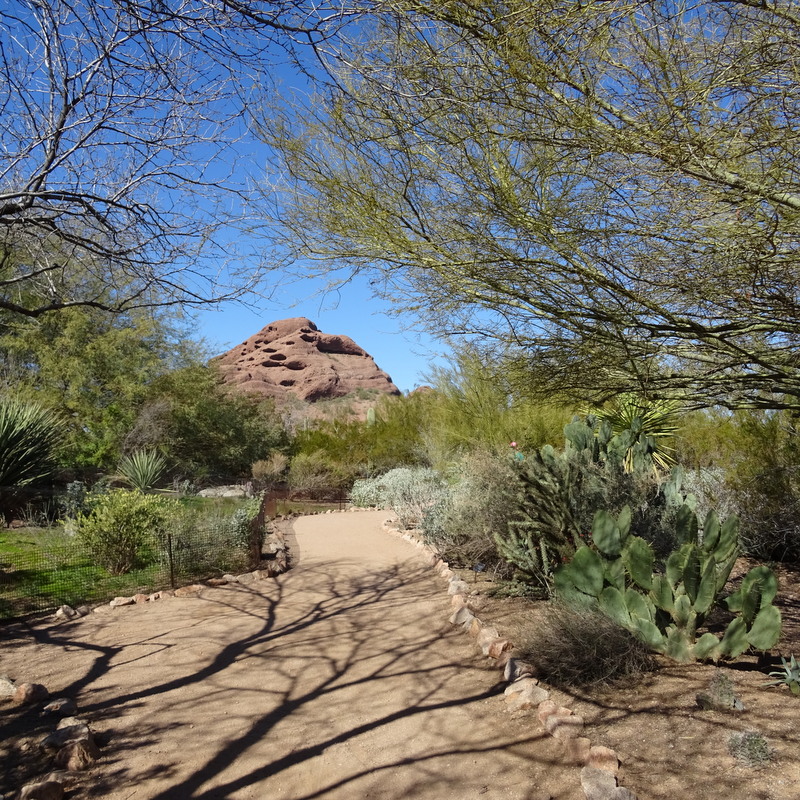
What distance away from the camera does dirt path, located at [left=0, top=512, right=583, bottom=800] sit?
3398 mm

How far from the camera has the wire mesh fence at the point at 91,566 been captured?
7039mm

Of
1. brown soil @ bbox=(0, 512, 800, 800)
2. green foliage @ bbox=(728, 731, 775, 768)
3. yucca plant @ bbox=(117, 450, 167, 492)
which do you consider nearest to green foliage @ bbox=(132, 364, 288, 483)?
Answer: yucca plant @ bbox=(117, 450, 167, 492)

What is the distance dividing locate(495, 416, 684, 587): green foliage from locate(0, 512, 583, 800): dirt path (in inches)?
43.4

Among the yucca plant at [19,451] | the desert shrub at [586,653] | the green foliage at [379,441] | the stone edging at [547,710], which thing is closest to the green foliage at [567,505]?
the stone edging at [547,710]

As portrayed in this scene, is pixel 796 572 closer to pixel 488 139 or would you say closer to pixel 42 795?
pixel 488 139

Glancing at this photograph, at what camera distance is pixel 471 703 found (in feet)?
14.1

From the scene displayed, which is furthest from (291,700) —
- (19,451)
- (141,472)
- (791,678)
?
(141,472)

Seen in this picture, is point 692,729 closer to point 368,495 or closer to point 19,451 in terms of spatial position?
point 19,451

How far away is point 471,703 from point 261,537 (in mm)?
6493

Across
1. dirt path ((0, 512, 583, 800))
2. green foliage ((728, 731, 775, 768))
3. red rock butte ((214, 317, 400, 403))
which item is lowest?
dirt path ((0, 512, 583, 800))

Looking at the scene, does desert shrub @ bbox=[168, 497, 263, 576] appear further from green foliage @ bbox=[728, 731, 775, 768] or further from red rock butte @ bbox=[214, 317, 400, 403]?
red rock butte @ bbox=[214, 317, 400, 403]

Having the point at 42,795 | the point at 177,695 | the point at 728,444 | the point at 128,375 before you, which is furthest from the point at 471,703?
the point at 128,375

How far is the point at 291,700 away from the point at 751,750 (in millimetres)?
2907

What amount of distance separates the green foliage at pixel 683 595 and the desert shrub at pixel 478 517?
8.00ft
